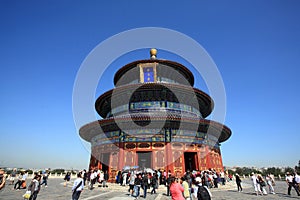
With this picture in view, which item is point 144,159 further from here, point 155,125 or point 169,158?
point 155,125


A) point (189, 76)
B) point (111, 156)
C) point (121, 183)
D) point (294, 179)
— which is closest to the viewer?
point (294, 179)

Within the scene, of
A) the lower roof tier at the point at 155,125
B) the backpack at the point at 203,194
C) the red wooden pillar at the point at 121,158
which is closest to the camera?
the backpack at the point at 203,194

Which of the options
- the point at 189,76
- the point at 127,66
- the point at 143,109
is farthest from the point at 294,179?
the point at 127,66

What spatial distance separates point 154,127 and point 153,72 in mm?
10481

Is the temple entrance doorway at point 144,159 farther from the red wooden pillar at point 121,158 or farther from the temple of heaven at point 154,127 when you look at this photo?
the red wooden pillar at point 121,158

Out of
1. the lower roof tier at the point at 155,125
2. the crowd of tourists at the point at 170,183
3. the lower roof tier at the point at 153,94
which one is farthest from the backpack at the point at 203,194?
the lower roof tier at the point at 153,94

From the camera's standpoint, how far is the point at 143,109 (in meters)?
24.7

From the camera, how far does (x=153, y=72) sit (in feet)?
96.0

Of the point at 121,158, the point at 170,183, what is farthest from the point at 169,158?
the point at 170,183

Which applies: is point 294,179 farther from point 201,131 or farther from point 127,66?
point 127,66

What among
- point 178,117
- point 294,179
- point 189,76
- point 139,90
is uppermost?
point 189,76

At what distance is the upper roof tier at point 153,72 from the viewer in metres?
29.3

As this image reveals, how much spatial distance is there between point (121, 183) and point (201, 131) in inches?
459

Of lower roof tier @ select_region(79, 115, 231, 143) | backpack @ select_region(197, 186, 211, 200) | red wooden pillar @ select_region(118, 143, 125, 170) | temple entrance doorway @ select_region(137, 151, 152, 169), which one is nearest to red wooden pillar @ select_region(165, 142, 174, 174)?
lower roof tier @ select_region(79, 115, 231, 143)
